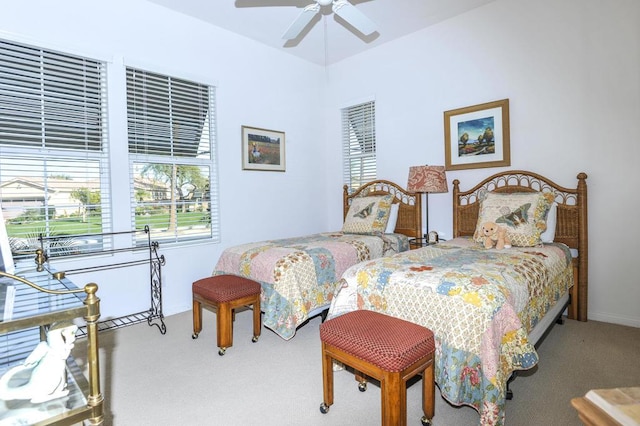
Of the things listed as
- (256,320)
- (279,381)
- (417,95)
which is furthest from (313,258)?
(417,95)

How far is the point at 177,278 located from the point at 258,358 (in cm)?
158

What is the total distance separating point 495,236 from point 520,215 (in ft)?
1.06

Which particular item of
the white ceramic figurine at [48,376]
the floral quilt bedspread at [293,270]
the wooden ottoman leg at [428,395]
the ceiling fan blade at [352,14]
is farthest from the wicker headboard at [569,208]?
the white ceramic figurine at [48,376]

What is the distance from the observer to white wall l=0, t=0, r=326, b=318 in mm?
2990

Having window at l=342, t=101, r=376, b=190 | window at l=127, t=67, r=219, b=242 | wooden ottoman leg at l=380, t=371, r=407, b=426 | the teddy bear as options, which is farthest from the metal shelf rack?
the teddy bear

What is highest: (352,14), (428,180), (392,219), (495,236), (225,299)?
(352,14)

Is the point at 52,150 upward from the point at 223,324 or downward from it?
upward

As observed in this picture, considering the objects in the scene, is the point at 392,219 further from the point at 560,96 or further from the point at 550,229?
the point at 560,96

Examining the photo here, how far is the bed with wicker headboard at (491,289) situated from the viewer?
1642mm

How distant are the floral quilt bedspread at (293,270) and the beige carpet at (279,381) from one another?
277 millimetres

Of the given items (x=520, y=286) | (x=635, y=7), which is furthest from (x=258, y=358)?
(x=635, y=7)

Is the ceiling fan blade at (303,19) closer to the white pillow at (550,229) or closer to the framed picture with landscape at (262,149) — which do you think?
the framed picture with landscape at (262,149)

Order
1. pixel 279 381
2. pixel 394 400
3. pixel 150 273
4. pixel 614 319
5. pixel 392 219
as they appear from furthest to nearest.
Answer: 1. pixel 392 219
2. pixel 150 273
3. pixel 614 319
4. pixel 279 381
5. pixel 394 400

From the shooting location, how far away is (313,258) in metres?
2.91
